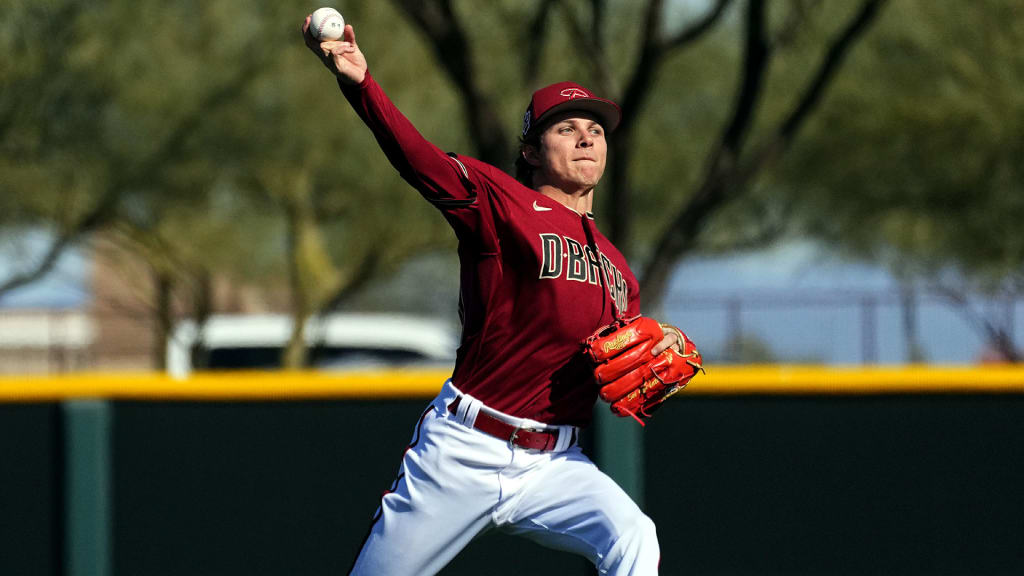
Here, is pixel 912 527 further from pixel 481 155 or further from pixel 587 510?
pixel 481 155

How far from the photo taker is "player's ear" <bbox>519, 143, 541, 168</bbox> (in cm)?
377

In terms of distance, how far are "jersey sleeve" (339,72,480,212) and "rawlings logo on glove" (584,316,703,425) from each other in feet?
1.78

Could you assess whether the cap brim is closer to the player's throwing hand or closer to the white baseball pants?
the player's throwing hand

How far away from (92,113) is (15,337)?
1257cm

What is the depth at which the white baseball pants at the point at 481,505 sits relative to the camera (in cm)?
352

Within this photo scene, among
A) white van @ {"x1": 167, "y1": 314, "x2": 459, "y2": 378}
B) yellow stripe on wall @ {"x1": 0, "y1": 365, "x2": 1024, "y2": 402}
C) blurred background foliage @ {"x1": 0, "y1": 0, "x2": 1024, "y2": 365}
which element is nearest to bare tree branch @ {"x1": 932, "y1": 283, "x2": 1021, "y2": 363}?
blurred background foliage @ {"x1": 0, "y1": 0, "x2": 1024, "y2": 365}

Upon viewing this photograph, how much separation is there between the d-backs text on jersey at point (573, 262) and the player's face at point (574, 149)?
7.8 inches

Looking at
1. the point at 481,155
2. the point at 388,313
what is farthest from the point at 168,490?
the point at 388,313

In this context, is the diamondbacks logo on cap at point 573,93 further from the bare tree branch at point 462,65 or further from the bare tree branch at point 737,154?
the bare tree branch at point 737,154

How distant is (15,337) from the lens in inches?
997

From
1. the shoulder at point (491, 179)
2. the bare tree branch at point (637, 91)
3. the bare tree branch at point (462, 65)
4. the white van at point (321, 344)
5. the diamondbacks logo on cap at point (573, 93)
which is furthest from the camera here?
the white van at point (321, 344)

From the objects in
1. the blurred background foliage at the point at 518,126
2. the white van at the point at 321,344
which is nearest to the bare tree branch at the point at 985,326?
the blurred background foliage at the point at 518,126

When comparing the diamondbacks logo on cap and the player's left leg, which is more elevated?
the diamondbacks logo on cap

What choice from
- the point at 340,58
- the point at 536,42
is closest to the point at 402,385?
the point at 340,58
